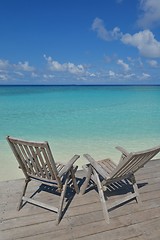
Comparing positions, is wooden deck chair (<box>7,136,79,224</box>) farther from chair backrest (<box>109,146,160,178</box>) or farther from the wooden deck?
chair backrest (<box>109,146,160,178</box>)

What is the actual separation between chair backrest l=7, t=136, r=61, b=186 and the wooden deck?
1.44 ft

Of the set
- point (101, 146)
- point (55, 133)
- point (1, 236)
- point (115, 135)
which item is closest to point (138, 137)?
point (115, 135)

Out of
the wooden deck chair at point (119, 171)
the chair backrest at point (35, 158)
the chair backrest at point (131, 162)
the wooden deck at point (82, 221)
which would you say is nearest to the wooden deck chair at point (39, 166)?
the chair backrest at point (35, 158)

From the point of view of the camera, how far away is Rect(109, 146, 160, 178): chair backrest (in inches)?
89.0

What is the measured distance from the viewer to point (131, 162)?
240 cm

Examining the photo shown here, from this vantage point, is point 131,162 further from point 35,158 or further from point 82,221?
point 35,158

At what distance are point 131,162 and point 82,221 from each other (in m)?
0.86

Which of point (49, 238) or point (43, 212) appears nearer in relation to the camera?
point (49, 238)

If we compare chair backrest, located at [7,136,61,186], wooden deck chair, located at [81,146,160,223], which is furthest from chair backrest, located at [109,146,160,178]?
chair backrest, located at [7,136,61,186]

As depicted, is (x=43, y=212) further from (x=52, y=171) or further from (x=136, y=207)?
(x=136, y=207)

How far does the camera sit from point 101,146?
7.02 m

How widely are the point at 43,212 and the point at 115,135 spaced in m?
6.46

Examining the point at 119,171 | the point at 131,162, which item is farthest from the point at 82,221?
the point at 131,162

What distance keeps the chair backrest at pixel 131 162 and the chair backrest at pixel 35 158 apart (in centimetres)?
67
